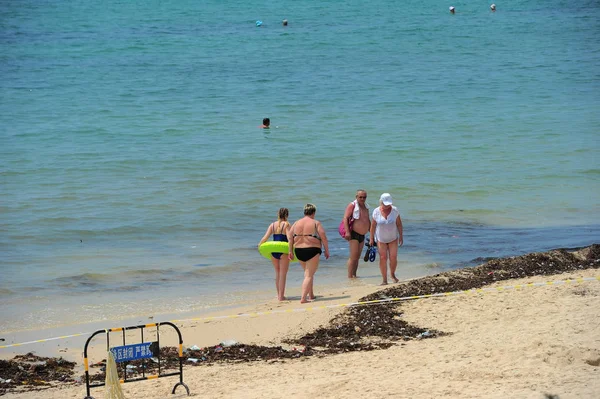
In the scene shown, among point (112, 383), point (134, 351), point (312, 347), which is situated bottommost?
point (312, 347)

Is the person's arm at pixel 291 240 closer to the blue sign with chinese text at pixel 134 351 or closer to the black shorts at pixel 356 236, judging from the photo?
the black shorts at pixel 356 236

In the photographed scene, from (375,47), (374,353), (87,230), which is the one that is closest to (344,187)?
(87,230)

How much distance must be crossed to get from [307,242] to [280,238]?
0.39 metres

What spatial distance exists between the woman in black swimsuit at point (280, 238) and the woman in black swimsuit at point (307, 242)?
0.45ft

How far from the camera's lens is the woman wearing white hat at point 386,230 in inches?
476

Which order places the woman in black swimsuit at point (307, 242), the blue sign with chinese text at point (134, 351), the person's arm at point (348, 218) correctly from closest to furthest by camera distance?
the blue sign with chinese text at point (134, 351), the woman in black swimsuit at point (307, 242), the person's arm at point (348, 218)

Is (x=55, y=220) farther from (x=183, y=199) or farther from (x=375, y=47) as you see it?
(x=375, y=47)

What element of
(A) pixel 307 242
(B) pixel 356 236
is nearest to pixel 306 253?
(A) pixel 307 242

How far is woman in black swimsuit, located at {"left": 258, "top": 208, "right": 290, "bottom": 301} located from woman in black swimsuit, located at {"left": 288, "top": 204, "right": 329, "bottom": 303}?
0.14 meters

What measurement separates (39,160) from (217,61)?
17.8 m

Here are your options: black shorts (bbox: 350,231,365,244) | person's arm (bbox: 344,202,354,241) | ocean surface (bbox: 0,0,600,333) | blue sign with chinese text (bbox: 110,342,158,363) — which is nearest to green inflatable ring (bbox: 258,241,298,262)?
ocean surface (bbox: 0,0,600,333)

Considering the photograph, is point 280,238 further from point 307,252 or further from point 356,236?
point 356,236

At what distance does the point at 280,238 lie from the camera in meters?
11.7

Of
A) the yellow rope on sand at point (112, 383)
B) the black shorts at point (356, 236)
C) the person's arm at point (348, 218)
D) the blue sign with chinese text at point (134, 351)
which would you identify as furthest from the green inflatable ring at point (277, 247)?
the yellow rope on sand at point (112, 383)
